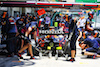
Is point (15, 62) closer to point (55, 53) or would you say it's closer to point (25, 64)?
point (25, 64)

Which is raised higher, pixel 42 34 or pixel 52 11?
pixel 52 11

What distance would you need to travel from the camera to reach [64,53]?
8031 mm

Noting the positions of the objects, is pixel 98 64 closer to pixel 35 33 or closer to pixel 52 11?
pixel 35 33

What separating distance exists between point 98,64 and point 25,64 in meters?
2.39

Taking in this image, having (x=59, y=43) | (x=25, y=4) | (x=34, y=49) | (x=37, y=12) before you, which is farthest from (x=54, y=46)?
(x=25, y=4)

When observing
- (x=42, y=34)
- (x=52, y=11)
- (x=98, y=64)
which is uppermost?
(x=52, y=11)

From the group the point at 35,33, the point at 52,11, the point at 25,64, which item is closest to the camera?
the point at 25,64

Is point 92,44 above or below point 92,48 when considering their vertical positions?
above

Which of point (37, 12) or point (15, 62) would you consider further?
point (37, 12)

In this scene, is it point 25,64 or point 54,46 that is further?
point 54,46

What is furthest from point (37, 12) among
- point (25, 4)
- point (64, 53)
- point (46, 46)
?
point (64, 53)

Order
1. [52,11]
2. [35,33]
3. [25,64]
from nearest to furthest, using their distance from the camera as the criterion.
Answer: [25,64] < [35,33] < [52,11]

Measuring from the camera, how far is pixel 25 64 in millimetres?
6758

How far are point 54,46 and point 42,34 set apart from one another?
68cm
